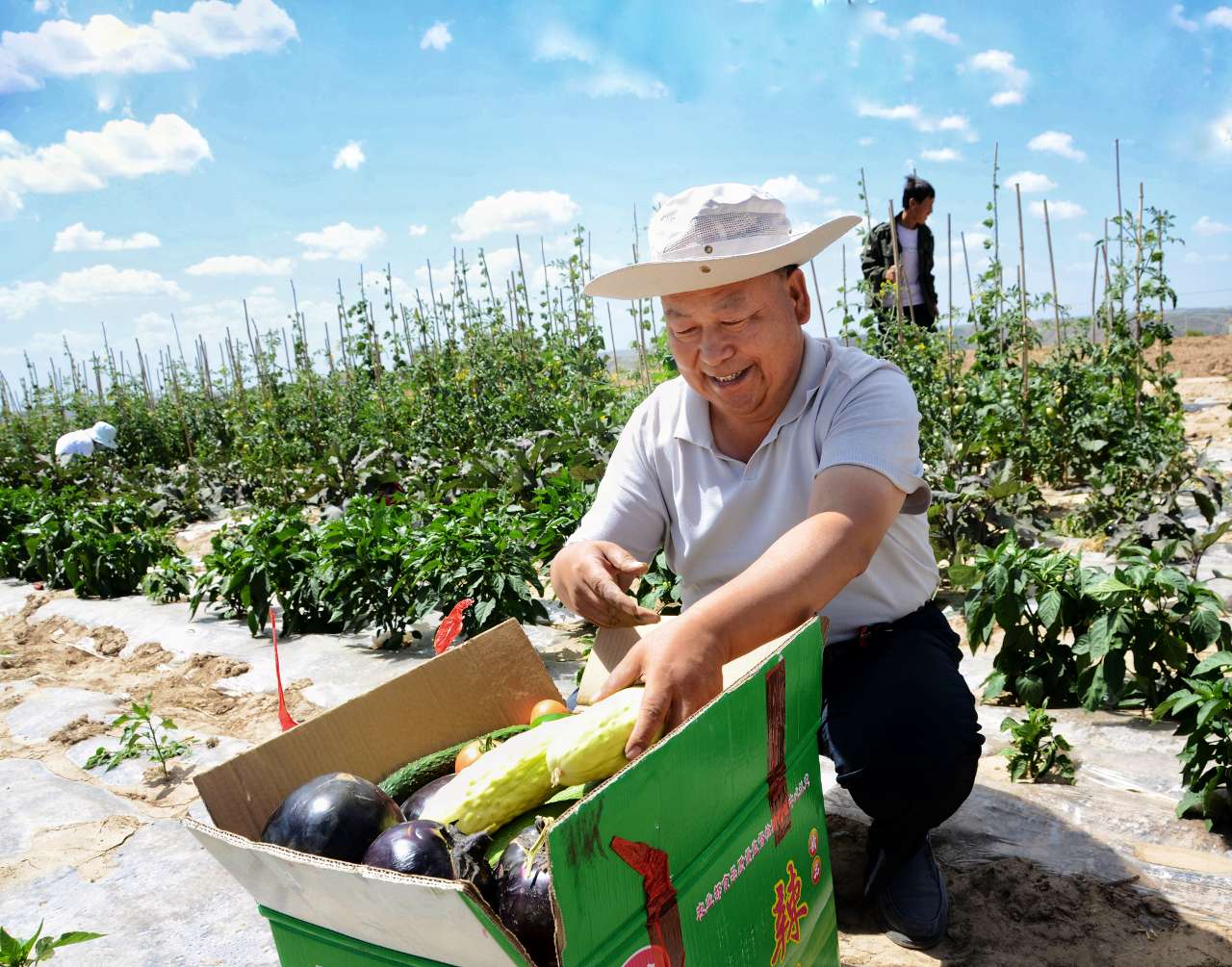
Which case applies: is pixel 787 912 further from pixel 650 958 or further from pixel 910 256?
pixel 910 256

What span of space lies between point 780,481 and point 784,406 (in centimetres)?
17

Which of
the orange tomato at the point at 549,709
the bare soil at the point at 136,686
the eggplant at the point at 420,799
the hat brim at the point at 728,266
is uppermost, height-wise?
the hat brim at the point at 728,266

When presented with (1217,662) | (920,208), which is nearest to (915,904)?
(1217,662)

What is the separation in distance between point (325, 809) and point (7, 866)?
72.1 inches

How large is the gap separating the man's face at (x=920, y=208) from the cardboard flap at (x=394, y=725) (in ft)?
19.5

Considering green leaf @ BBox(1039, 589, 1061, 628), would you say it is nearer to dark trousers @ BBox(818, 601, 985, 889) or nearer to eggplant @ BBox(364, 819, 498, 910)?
dark trousers @ BBox(818, 601, 985, 889)

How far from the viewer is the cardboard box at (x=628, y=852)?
42.6 inches

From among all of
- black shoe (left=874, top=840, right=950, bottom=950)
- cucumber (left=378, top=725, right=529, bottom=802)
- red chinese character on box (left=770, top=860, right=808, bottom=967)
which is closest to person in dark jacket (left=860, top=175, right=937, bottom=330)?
black shoe (left=874, top=840, right=950, bottom=950)

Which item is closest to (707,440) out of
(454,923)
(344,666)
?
(454,923)

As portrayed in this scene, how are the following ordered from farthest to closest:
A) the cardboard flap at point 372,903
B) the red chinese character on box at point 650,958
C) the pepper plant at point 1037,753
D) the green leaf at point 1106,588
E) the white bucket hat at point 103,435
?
the white bucket hat at point 103,435
the green leaf at point 1106,588
the pepper plant at point 1037,753
the red chinese character on box at point 650,958
the cardboard flap at point 372,903

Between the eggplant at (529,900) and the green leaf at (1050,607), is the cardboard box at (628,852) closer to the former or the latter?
the eggplant at (529,900)

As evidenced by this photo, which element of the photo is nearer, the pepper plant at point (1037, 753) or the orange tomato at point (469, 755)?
the orange tomato at point (469, 755)

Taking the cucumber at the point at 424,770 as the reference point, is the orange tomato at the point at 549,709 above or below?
above

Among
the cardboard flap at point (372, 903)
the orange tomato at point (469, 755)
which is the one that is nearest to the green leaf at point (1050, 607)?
the orange tomato at point (469, 755)
